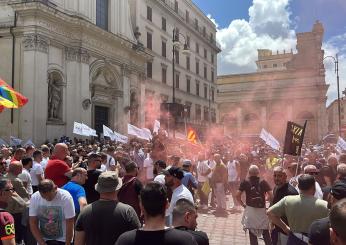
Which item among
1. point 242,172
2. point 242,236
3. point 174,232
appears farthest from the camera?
point 242,172

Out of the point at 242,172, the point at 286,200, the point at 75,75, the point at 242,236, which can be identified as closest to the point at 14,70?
the point at 75,75

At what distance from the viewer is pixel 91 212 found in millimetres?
4066

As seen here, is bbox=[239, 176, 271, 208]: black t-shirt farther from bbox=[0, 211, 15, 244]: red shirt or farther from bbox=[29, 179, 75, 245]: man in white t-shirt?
bbox=[0, 211, 15, 244]: red shirt

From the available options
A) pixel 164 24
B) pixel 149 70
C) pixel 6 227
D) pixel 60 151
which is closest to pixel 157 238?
pixel 6 227

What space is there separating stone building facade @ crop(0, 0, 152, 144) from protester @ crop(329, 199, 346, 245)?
20106mm

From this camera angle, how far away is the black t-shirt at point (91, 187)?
251 inches

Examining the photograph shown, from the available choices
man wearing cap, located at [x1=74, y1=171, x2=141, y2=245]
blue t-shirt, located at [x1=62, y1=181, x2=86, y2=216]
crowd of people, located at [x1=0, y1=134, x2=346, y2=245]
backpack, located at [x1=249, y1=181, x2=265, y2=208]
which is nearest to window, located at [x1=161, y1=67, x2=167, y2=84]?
crowd of people, located at [x1=0, y1=134, x2=346, y2=245]

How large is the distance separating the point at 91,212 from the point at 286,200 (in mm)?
2442

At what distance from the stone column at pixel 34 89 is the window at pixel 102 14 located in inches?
268

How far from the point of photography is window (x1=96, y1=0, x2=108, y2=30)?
90.9 ft

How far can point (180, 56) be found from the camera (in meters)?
45.6

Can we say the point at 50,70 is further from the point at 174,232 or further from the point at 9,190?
the point at 174,232

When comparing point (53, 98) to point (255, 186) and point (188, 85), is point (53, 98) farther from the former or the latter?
point (188, 85)

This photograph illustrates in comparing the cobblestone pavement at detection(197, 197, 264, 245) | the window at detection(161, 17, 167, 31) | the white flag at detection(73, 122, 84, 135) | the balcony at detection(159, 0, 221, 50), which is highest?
the balcony at detection(159, 0, 221, 50)
